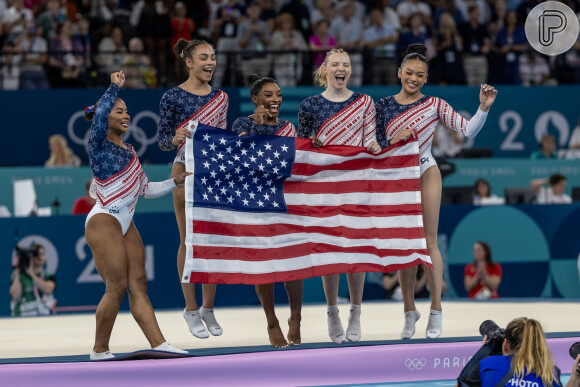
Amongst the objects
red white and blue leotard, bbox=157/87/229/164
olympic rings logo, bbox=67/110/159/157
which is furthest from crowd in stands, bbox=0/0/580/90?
red white and blue leotard, bbox=157/87/229/164

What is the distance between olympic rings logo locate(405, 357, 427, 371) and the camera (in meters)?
6.89

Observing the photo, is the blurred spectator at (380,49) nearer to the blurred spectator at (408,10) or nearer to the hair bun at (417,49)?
the blurred spectator at (408,10)

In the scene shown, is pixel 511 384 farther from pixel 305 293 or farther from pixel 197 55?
pixel 305 293

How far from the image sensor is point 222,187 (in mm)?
7137

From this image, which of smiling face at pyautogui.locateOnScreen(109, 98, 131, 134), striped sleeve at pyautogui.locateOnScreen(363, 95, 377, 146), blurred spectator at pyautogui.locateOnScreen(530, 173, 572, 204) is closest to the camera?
smiling face at pyautogui.locateOnScreen(109, 98, 131, 134)

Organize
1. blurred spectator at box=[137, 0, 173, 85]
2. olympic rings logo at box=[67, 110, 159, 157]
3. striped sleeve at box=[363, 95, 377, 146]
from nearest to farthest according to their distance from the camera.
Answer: striped sleeve at box=[363, 95, 377, 146] < olympic rings logo at box=[67, 110, 159, 157] < blurred spectator at box=[137, 0, 173, 85]

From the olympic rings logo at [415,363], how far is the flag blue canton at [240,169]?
4.67 ft

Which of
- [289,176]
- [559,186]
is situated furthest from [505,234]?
[289,176]

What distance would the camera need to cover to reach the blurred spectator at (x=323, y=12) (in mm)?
14170

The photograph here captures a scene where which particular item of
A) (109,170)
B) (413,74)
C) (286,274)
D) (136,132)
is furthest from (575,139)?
(109,170)

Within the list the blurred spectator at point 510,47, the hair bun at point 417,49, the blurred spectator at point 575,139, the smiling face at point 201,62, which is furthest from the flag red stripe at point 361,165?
the blurred spectator at point 510,47

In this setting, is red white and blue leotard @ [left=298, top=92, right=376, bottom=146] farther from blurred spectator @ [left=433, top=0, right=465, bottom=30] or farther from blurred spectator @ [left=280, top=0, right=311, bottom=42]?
blurred spectator @ [left=433, top=0, right=465, bottom=30]

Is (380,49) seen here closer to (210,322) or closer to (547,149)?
(547,149)

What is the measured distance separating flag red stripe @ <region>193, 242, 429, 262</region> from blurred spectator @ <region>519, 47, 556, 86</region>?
7743 mm
